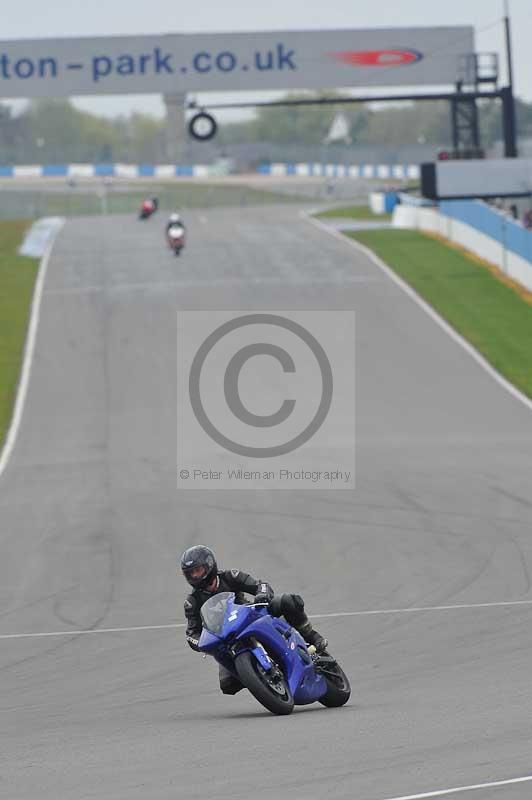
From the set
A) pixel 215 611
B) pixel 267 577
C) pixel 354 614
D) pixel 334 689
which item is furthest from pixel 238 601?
pixel 267 577

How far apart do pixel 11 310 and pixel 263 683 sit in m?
32.5

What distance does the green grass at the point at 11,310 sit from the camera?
30.9 meters

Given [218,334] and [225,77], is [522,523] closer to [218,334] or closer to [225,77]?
[218,334]

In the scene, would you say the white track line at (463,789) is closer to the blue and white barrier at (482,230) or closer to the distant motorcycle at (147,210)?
the blue and white barrier at (482,230)

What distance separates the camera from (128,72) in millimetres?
48469

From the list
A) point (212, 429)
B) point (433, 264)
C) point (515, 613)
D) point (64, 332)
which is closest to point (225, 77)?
point (433, 264)

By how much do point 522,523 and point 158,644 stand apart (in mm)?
6509

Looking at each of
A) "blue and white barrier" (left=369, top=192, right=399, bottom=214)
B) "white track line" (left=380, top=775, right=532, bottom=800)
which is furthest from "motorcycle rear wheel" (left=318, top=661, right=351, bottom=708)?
"blue and white barrier" (left=369, top=192, right=399, bottom=214)

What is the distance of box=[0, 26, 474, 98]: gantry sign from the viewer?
48188 mm

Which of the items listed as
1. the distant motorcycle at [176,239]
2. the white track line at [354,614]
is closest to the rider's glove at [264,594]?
the white track line at [354,614]

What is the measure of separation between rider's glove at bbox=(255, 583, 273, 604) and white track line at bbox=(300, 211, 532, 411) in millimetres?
18902

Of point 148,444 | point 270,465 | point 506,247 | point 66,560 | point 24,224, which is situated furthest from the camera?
point 24,224

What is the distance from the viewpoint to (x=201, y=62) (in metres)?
48.1

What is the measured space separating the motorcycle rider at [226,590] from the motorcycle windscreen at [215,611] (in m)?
0.16
